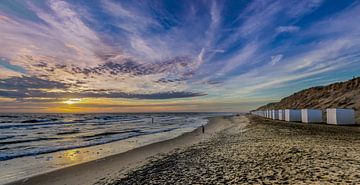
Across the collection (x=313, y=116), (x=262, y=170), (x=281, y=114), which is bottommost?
(x=262, y=170)

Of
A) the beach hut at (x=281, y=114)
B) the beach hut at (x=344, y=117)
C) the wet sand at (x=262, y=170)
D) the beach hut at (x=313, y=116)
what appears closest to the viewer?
the wet sand at (x=262, y=170)

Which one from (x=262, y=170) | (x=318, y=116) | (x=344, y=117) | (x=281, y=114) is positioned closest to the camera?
(x=262, y=170)

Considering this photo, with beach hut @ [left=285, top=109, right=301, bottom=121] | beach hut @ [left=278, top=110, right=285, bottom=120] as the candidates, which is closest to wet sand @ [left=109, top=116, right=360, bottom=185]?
beach hut @ [left=285, top=109, right=301, bottom=121]

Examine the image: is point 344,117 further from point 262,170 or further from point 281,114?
point 262,170

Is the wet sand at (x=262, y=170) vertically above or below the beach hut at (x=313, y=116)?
below

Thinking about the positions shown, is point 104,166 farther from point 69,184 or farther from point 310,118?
point 310,118

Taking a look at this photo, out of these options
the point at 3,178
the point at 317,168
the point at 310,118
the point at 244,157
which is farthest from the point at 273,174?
the point at 310,118

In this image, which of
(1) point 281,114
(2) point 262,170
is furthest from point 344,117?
(2) point 262,170

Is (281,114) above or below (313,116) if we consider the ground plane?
above

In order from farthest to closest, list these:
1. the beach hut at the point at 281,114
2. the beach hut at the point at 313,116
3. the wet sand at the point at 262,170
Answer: the beach hut at the point at 281,114
the beach hut at the point at 313,116
the wet sand at the point at 262,170

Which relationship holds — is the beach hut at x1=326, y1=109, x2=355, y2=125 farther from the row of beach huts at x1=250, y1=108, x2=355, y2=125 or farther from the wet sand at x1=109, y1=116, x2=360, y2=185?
the wet sand at x1=109, y1=116, x2=360, y2=185

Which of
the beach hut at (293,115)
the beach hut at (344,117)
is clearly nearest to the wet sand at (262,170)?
the beach hut at (344,117)

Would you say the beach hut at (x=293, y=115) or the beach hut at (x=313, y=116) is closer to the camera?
the beach hut at (x=313, y=116)

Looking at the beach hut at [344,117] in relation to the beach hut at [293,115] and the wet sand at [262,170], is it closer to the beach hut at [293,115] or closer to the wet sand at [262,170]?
the beach hut at [293,115]
